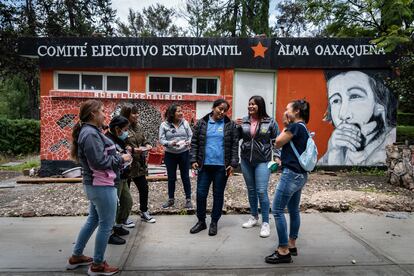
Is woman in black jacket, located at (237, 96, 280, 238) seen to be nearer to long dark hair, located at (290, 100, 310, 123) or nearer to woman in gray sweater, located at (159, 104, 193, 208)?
long dark hair, located at (290, 100, 310, 123)

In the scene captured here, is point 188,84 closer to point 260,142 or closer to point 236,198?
point 236,198

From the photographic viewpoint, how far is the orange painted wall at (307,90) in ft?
33.3

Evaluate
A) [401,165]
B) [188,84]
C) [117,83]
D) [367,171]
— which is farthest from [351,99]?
[117,83]

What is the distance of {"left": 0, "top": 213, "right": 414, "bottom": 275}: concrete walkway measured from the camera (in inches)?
164

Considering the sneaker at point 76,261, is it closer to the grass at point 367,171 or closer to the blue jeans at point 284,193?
the blue jeans at point 284,193

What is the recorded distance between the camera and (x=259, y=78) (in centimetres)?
1030

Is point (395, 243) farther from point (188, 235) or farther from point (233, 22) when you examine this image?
point (233, 22)

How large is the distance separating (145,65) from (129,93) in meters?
0.82

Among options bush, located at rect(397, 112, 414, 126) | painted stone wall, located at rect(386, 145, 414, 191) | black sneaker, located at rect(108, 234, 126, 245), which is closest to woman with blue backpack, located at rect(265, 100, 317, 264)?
black sneaker, located at rect(108, 234, 126, 245)

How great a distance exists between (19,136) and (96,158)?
14777 mm

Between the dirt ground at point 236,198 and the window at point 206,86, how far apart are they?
2537 mm

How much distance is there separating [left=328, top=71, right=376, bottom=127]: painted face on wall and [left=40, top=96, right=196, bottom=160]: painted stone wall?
3.80 meters

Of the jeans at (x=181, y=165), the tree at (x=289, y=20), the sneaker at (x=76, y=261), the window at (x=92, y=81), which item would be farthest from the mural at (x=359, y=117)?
the tree at (x=289, y=20)

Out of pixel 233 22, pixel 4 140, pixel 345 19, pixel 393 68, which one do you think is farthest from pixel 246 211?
pixel 233 22
